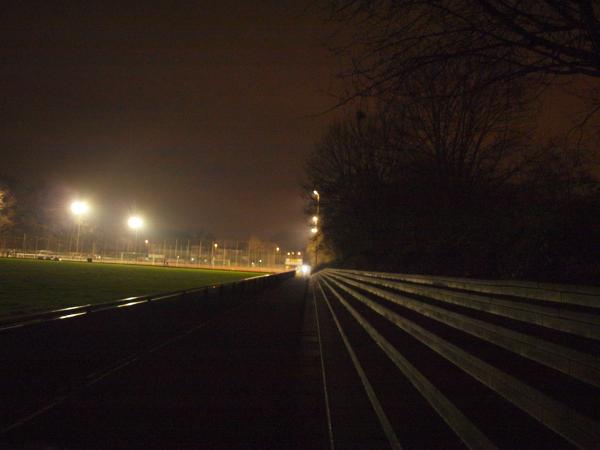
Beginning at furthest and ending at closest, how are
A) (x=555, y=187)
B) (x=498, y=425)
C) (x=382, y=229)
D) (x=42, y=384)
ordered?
(x=382, y=229) < (x=555, y=187) < (x=42, y=384) < (x=498, y=425)

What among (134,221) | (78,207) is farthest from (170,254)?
(78,207)

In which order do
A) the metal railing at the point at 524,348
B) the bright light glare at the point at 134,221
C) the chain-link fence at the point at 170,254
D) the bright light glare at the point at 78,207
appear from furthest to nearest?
the chain-link fence at the point at 170,254, the bright light glare at the point at 134,221, the bright light glare at the point at 78,207, the metal railing at the point at 524,348

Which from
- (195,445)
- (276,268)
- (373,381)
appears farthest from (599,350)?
(276,268)

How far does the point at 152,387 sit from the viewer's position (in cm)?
664

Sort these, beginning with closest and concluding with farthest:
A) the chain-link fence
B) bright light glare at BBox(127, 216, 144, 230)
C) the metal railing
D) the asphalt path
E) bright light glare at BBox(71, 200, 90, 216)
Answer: the metal railing, the asphalt path, bright light glare at BBox(71, 200, 90, 216), bright light glare at BBox(127, 216, 144, 230), the chain-link fence

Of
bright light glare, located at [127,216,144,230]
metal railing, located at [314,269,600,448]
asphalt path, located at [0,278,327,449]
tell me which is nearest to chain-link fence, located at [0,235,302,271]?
bright light glare, located at [127,216,144,230]

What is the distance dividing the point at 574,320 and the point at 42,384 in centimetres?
597

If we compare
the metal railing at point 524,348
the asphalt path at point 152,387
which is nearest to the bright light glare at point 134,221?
the asphalt path at point 152,387

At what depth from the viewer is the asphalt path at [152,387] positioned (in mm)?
4820

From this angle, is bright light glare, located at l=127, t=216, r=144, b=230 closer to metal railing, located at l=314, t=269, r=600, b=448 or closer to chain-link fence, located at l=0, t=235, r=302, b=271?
chain-link fence, located at l=0, t=235, r=302, b=271

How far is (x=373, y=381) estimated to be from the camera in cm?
682

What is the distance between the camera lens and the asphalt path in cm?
482

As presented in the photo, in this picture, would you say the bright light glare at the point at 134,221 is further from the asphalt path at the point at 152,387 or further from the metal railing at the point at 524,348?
the metal railing at the point at 524,348

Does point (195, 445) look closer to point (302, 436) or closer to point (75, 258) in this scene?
point (302, 436)
